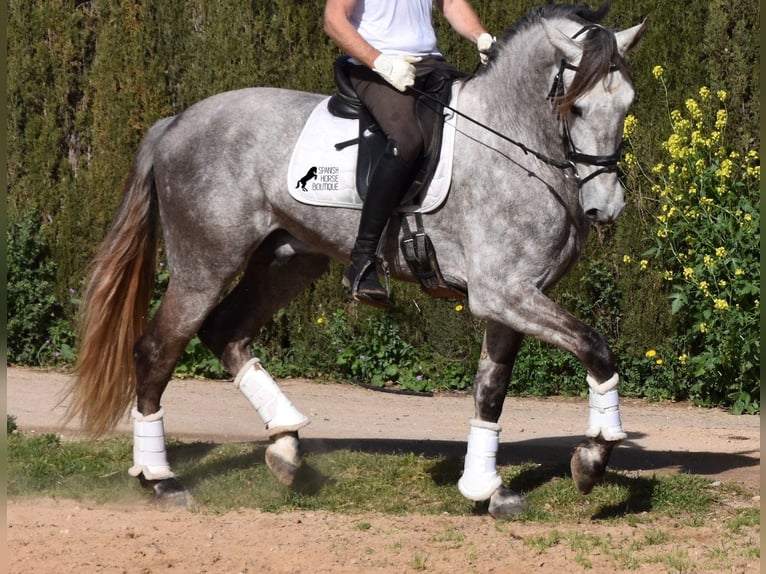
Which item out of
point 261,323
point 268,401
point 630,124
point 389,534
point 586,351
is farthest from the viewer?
point 630,124

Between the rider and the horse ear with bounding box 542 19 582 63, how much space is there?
Result: 48 centimetres

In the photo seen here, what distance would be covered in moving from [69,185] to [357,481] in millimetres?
4563

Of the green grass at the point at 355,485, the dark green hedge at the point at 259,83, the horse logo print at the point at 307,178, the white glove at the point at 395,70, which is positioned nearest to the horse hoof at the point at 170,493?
the green grass at the point at 355,485

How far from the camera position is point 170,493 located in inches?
241

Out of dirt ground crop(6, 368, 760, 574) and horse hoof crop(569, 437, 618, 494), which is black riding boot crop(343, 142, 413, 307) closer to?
dirt ground crop(6, 368, 760, 574)

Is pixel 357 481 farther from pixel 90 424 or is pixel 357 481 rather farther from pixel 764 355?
pixel 764 355

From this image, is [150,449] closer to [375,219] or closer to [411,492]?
[411,492]

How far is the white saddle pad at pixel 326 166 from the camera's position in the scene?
5862 millimetres

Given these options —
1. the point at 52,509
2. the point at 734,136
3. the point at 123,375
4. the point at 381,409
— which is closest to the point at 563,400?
the point at 381,409

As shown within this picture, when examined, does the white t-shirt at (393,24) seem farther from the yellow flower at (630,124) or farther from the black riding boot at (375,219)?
the yellow flower at (630,124)

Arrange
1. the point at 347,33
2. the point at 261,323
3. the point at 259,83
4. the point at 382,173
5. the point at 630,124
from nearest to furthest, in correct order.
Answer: the point at 382,173 < the point at 347,33 < the point at 261,323 < the point at 630,124 < the point at 259,83

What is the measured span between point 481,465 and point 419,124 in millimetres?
1677

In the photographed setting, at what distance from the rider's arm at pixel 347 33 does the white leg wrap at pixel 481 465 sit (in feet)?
6.07

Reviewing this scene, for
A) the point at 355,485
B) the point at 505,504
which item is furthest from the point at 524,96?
the point at 355,485
